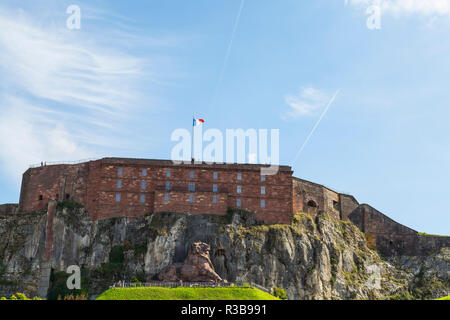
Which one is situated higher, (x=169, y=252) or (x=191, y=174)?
(x=191, y=174)

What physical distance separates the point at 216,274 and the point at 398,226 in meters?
38.7

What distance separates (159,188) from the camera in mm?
96250

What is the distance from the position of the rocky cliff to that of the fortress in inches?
67.8

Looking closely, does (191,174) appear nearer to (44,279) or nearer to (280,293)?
(280,293)

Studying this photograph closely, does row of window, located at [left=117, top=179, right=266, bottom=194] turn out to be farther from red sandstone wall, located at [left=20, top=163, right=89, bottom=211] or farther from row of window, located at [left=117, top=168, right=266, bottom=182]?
red sandstone wall, located at [left=20, top=163, right=89, bottom=211]

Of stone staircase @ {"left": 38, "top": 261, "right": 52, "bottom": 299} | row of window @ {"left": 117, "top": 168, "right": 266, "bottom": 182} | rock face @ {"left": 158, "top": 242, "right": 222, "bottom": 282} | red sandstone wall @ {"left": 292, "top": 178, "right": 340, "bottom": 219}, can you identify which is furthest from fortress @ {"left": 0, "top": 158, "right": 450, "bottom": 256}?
rock face @ {"left": 158, "top": 242, "right": 222, "bottom": 282}

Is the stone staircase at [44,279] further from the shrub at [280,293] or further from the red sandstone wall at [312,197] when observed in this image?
the red sandstone wall at [312,197]

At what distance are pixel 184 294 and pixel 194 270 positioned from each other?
28.9 feet

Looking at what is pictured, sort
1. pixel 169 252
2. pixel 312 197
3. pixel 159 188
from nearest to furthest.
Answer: pixel 169 252 < pixel 159 188 < pixel 312 197

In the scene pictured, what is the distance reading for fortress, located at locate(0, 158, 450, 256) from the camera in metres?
95.0

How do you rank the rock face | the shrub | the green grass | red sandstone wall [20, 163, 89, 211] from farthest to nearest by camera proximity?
red sandstone wall [20, 163, 89, 211], the shrub, the rock face, the green grass

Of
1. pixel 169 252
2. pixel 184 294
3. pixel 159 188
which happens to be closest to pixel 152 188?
pixel 159 188
